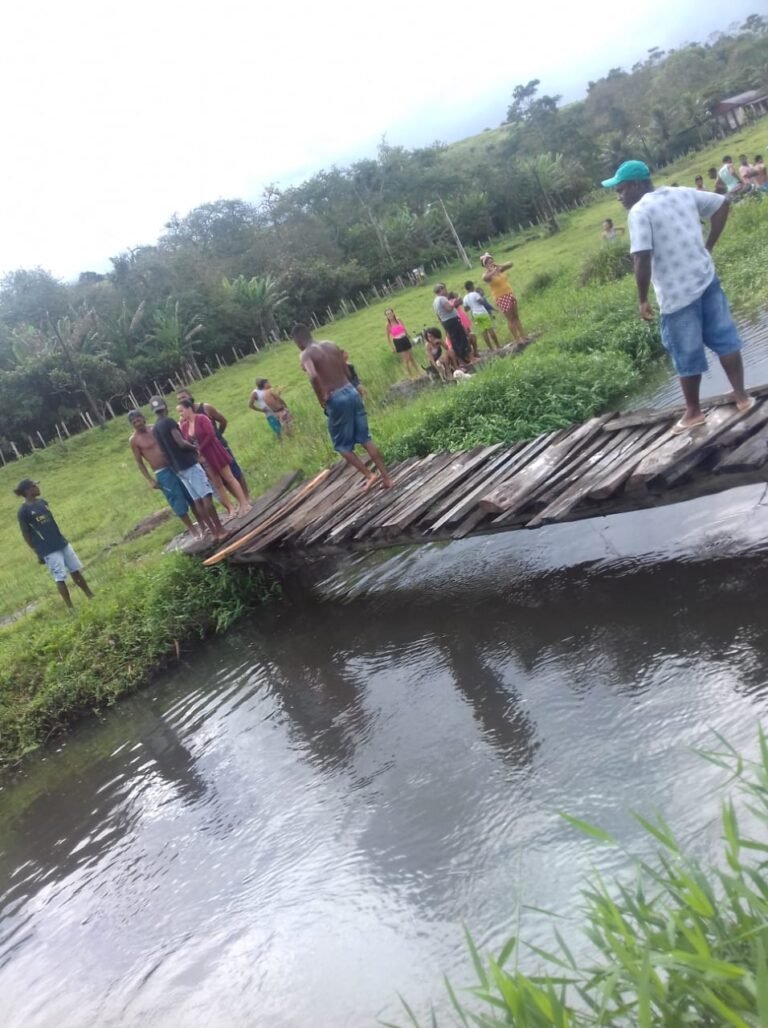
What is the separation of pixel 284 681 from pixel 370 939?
3.60 m

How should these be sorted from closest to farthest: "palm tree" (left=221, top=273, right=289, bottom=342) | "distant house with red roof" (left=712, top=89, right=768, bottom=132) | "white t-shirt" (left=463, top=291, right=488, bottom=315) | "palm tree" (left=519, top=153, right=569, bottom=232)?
"white t-shirt" (left=463, top=291, right=488, bottom=315), "palm tree" (left=221, top=273, right=289, bottom=342), "palm tree" (left=519, top=153, right=569, bottom=232), "distant house with red roof" (left=712, top=89, right=768, bottom=132)

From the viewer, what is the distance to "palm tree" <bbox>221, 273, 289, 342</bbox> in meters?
42.4

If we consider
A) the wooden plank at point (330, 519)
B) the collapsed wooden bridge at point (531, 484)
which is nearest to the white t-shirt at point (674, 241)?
the collapsed wooden bridge at point (531, 484)

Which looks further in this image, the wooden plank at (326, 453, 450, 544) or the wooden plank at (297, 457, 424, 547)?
the wooden plank at (297, 457, 424, 547)

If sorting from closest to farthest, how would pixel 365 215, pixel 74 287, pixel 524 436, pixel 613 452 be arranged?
pixel 613 452 → pixel 524 436 → pixel 74 287 → pixel 365 215

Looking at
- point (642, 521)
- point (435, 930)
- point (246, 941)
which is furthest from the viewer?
point (642, 521)

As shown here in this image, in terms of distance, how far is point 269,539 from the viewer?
8570 mm

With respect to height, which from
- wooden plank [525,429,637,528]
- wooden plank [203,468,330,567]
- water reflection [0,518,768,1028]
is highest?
wooden plank [203,468,330,567]

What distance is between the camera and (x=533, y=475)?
625cm

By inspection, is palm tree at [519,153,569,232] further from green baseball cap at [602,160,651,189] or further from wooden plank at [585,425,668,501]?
green baseball cap at [602,160,651,189]

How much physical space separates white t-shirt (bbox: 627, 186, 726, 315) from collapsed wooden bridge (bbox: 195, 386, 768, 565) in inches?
32.5

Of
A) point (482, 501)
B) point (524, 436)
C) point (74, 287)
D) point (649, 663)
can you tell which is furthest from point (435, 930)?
point (74, 287)

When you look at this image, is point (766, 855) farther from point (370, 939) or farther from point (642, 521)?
point (642, 521)

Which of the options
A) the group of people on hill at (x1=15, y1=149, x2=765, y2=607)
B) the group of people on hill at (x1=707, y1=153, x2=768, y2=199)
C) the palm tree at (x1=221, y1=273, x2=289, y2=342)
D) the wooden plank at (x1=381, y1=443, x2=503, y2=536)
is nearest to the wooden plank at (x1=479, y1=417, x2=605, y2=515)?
the wooden plank at (x1=381, y1=443, x2=503, y2=536)
